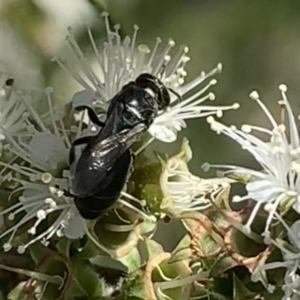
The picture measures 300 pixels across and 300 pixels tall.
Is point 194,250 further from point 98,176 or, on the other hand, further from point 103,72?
point 103,72

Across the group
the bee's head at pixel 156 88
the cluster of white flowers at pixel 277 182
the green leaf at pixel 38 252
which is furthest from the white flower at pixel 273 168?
the green leaf at pixel 38 252

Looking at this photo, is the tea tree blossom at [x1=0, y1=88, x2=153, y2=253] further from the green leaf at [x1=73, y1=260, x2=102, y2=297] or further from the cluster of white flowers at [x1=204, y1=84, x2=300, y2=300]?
the cluster of white flowers at [x1=204, y1=84, x2=300, y2=300]

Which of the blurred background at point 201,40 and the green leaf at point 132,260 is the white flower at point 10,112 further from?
the green leaf at point 132,260

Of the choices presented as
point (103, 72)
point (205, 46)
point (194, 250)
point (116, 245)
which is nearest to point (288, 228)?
point (194, 250)

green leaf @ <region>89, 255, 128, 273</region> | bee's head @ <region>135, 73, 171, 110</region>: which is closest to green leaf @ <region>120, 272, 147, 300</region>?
green leaf @ <region>89, 255, 128, 273</region>

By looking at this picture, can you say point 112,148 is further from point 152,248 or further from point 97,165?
→ point 152,248
